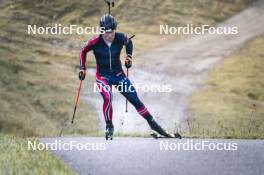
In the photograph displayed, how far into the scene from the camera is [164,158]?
9852mm

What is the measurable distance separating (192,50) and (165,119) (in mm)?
25465

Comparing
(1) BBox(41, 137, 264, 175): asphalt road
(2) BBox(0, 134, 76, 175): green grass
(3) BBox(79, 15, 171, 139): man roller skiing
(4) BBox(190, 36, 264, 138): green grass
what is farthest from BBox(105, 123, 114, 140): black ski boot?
(4) BBox(190, 36, 264, 138): green grass

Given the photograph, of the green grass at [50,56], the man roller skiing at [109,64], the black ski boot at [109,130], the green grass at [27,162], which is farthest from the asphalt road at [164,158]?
the green grass at [50,56]

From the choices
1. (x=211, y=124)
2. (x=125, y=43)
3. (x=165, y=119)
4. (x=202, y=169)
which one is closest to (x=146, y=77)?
(x=165, y=119)

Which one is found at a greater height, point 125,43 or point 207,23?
point 207,23

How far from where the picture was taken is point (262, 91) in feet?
143

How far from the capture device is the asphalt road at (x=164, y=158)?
8766mm

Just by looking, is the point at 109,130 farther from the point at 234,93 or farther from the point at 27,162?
the point at 234,93

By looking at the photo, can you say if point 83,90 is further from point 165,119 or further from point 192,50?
point 192,50

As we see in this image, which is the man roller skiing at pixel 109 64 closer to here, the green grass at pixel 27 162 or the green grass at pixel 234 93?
the green grass at pixel 27 162

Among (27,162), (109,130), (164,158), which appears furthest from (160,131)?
(27,162)

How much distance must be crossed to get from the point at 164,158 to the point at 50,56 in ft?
119

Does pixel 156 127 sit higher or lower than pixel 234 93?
lower

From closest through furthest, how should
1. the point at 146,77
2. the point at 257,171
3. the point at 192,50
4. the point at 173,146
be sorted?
the point at 257,171, the point at 173,146, the point at 146,77, the point at 192,50
